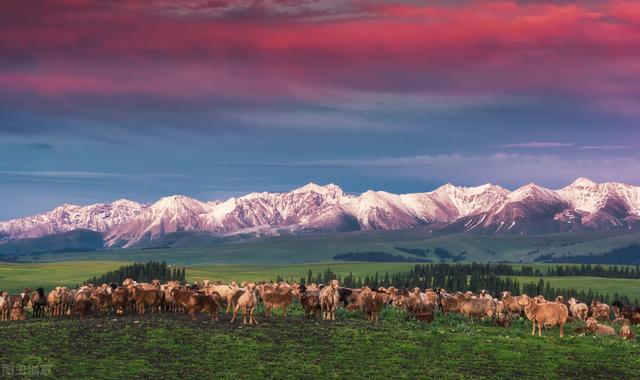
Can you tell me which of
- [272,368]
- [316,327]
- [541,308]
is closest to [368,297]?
[316,327]

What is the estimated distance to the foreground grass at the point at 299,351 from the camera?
34.1 metres

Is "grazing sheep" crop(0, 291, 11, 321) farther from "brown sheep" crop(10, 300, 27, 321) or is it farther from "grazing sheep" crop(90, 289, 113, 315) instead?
"grazing sheep" crop(90, 289, 113, 315)

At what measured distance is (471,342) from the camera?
42.2 meters

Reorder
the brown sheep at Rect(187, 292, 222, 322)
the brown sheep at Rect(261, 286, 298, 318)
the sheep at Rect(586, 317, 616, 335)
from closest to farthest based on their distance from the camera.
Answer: the brown sheep at Rect(187, 292, 222, 322), the brown sheep at Rect(261, 286, 298, 318), the sheep at Rect(586, 317, 616, 335)

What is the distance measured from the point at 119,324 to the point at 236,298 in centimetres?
764

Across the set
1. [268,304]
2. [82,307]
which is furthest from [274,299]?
[82,307]

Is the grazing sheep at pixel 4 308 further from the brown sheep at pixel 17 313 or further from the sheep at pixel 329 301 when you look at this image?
the sheep at pixel 329 301

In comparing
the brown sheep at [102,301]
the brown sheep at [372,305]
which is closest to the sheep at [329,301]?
the brown sheep at [372,305]

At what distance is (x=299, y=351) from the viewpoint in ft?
125

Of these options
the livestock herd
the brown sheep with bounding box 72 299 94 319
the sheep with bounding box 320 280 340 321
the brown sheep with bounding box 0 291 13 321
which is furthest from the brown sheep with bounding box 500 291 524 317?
the brown sheep with bounding box 0 291 13 321

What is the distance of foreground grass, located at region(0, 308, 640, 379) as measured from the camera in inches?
1341

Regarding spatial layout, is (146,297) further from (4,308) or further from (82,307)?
(4,308)

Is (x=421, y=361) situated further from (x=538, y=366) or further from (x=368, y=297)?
(x=368, y=297)

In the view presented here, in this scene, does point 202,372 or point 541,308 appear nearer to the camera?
point 202,372
